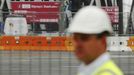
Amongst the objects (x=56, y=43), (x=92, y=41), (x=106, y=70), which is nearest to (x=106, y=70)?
(x=106, y=70)

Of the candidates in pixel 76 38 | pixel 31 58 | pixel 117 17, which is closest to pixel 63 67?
pixel 31 58

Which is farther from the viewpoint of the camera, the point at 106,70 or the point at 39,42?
the point at 39,42

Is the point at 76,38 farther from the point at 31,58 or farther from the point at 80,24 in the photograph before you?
the point at 31,58

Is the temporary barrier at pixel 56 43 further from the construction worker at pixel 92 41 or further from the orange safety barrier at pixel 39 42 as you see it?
the construction worker at pixel 92 41

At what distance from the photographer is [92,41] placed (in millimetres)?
1866

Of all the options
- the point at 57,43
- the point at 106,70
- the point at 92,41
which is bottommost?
the point at 57,43

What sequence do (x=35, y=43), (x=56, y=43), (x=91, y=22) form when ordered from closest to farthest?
(x=91, y=22)
(x=56, y=43)
(x=35, y=43)

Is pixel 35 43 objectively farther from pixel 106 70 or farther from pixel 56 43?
pixel 106 70

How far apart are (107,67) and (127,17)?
6128mm

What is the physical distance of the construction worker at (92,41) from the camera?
182cm

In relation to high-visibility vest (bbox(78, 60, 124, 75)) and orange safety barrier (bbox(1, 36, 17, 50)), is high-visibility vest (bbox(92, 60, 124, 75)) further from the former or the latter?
orange safety barrier (bbox(1, 36, 17, 50))

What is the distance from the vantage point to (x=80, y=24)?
6.04 ft

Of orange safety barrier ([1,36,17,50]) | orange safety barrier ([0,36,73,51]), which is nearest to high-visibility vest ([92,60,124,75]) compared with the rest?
orange safety barrier ([0,36,73,51])

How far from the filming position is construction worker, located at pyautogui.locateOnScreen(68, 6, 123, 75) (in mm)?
1822
